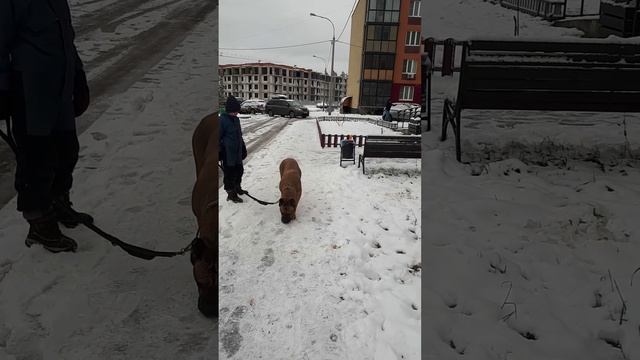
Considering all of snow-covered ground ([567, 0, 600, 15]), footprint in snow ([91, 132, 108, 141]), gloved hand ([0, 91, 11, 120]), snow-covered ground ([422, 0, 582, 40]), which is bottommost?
footprint in snow ([91, 132, 108, 141])

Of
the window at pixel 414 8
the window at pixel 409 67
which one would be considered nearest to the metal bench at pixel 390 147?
the window at pixel 409 67

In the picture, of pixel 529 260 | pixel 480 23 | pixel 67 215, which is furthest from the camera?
pixel 480 23

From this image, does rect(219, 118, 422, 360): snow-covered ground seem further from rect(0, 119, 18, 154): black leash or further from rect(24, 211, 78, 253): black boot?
rect(0, 119, 18, 154): black leash

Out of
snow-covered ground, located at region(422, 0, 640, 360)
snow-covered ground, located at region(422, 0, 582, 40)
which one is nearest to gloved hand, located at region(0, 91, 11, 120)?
snow-covered ground, located at region(422, 0, 640, 360)

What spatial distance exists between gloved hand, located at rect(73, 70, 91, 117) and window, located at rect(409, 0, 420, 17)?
109 centimetres

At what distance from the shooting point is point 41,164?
86 centimetres

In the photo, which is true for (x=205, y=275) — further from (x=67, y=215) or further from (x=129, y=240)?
(x=67, y=215)

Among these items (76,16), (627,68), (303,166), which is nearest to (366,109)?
(303,166)

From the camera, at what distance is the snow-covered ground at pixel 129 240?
914 millimetres

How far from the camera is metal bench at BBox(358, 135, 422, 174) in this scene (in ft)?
4.32

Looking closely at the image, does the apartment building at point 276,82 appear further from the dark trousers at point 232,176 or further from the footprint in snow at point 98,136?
the footprint in snow at point 98,136

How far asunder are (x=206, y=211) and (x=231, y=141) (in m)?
0.25

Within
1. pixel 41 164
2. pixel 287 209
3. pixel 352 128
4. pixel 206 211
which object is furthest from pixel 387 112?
pixel 41 164

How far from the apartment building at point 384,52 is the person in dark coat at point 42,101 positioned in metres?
0.87
